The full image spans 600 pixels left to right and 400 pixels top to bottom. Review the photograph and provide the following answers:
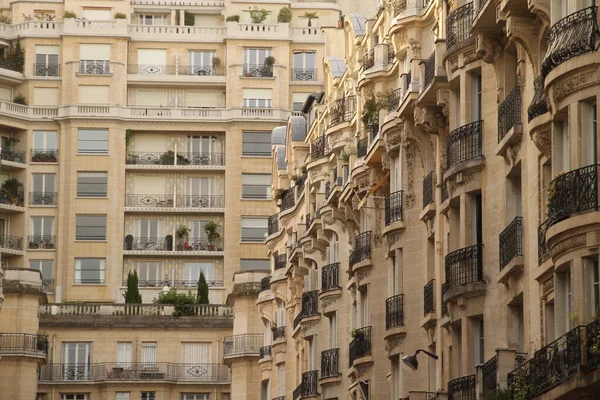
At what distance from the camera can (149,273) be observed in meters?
117

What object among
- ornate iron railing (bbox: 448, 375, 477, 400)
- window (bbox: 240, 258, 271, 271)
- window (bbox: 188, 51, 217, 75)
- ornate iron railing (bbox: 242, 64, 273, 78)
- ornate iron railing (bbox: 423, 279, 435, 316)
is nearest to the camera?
ornate iron railing (bbox: 448, 375, 477, 400)

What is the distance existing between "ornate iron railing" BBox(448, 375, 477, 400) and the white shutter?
78376 mm

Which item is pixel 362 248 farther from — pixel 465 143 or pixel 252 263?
pixel 252 263

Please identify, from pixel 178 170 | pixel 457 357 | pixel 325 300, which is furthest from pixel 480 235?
pixel 178 170

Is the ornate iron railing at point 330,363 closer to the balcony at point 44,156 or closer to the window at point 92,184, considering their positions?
the window at point 92,184

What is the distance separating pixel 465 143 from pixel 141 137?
75.5m

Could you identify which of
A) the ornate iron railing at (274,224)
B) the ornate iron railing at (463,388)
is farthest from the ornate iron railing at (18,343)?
the ornate iron railing at (463,388)

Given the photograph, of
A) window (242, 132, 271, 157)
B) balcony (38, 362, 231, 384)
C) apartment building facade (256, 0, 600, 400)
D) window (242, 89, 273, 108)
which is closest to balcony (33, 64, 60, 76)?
window (242, 89, 273, 108)

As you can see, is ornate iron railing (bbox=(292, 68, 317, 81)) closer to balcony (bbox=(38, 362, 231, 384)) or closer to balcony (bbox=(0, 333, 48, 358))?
balcony (bbox=(38, 362, 231, 384))

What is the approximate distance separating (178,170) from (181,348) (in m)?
17.8

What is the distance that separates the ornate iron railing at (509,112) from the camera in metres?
40.6

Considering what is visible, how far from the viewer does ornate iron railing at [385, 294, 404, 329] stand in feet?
182

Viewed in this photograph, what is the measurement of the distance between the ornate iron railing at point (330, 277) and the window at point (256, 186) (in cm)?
4714

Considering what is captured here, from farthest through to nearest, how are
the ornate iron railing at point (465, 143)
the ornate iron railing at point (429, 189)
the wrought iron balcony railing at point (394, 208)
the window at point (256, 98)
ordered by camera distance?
1. the window at point (256, 98)
2. the wrought iron balcony railing at point (394, 208)
3. the ornate iron railing at point (429, 189)
4. the ornate iron railing at point (465, 143)
